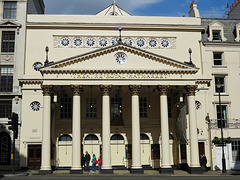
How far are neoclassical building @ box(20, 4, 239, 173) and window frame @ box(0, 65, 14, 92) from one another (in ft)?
5.88

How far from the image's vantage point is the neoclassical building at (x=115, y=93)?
3117 cm

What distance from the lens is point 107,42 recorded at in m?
37.8

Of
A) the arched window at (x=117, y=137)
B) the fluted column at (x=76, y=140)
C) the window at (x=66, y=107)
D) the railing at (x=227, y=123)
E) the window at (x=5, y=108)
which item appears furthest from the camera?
the arched window at (x=117, y=137)

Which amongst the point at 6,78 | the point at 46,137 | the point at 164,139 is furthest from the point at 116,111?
the point at 6,78

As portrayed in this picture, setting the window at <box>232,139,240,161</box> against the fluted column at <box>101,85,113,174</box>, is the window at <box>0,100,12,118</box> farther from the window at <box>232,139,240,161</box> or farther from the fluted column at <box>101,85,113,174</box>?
the window at <box>232,139,240,161</box>

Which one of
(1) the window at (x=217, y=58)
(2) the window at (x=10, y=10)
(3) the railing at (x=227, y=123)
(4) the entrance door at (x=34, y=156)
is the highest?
(2) the window at (x=10, y=10)

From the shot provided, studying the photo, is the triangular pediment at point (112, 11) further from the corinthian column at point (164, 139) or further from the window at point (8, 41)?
the corinthian column at point (164, 139)

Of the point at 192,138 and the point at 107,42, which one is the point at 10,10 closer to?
the point at 107,42

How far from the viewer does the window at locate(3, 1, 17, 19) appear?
122 ft

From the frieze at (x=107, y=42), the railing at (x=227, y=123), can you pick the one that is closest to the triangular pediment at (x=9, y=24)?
the frieze at (x=107, y=42)

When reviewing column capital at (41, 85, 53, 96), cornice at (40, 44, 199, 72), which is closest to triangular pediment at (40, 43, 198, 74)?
cornice at (40, 44, 199, 72)

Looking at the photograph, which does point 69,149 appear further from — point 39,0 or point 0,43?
point 39,0

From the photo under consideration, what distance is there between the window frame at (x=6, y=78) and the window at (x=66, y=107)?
560 cm

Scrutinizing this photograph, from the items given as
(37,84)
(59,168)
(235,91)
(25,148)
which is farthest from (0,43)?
(235,91)
